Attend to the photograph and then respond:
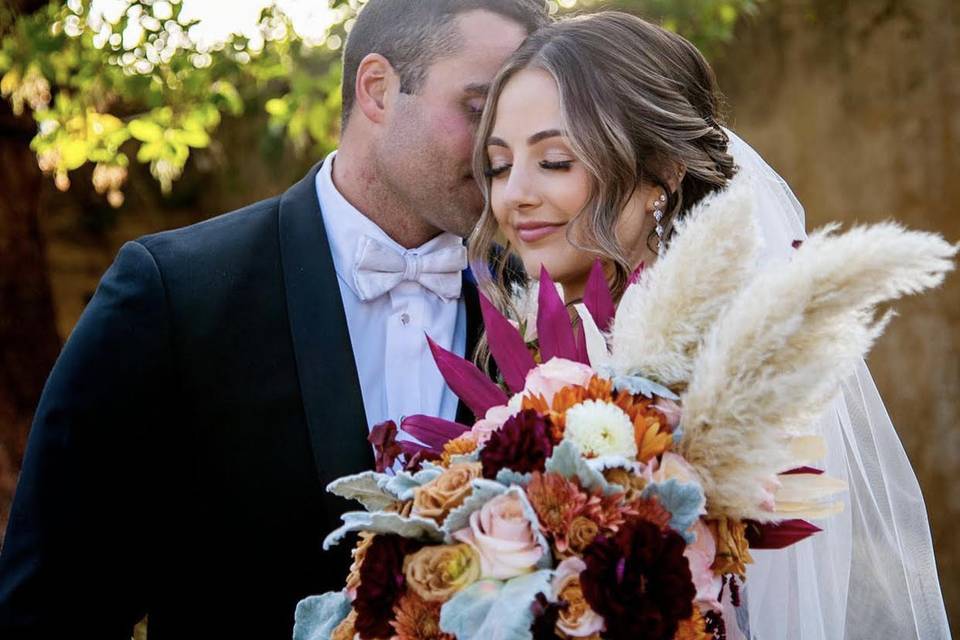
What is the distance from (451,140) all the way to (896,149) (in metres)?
4.09

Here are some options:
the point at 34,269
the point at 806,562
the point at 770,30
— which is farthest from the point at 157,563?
the point at 770,30

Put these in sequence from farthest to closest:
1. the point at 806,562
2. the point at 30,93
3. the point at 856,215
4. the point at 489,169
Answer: the point at 856,215, the point at 30,93, the point at 489,169, the point at 806,562

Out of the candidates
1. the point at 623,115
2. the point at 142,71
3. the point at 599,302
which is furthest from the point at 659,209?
the point at 142,71

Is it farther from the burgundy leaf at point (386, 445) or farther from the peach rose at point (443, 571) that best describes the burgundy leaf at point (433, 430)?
the peach rose at point (443, 571)

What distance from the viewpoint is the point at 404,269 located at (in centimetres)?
287

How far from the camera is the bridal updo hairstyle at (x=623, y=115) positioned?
237 centimetres

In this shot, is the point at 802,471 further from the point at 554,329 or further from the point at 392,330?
Answer: the point at 392,330

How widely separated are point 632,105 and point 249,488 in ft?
3.73

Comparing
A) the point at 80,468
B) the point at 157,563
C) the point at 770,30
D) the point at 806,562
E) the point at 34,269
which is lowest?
the point at 806,562

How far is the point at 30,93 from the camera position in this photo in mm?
4645

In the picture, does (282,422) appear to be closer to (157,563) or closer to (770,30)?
(157,563)

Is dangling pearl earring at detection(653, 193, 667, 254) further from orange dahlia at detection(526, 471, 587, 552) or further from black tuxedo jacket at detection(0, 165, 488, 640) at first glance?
orange dahlia at detection(526, 471, 587, 552)

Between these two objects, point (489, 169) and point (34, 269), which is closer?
point (489, 169)

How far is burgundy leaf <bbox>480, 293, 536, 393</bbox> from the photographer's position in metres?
2.06
